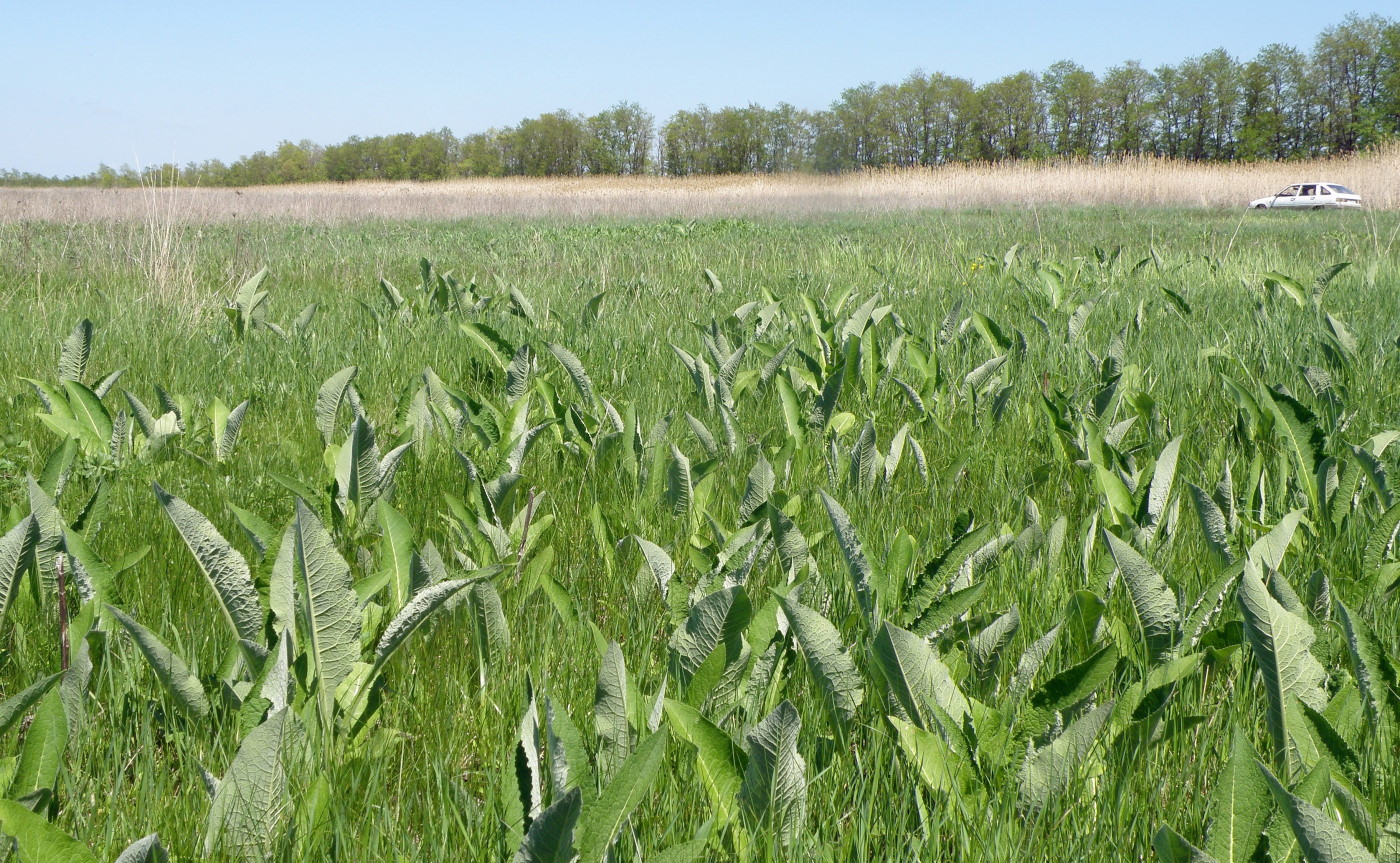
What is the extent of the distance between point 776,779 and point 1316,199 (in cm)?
Answer: 3024

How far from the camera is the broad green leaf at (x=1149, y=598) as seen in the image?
1373 mm

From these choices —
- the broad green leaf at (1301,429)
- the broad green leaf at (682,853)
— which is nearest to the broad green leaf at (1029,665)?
the broad green leaf at (682,853)

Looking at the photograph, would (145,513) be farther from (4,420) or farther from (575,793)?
(575,793)

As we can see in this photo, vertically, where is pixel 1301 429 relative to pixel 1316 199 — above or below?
below

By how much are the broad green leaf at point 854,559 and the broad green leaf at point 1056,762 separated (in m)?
0.35

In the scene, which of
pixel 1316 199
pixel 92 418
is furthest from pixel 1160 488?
pixel 1316 199

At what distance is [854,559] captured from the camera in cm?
145

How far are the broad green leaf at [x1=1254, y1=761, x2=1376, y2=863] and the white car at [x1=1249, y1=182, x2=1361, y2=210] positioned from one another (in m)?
27.9

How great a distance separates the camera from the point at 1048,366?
139 inches

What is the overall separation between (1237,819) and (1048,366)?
280 cm

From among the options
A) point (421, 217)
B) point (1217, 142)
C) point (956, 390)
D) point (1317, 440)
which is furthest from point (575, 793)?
point (1217, 142)

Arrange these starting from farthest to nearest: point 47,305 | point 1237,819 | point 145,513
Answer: point 47,305, point 145,513, point 1237,819

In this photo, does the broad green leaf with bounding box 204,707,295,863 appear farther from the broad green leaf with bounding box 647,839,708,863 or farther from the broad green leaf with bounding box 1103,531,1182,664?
the broad green leaf with bounding box 1103,531,1182,664

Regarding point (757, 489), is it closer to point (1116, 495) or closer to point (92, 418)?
point (1116, 495)
